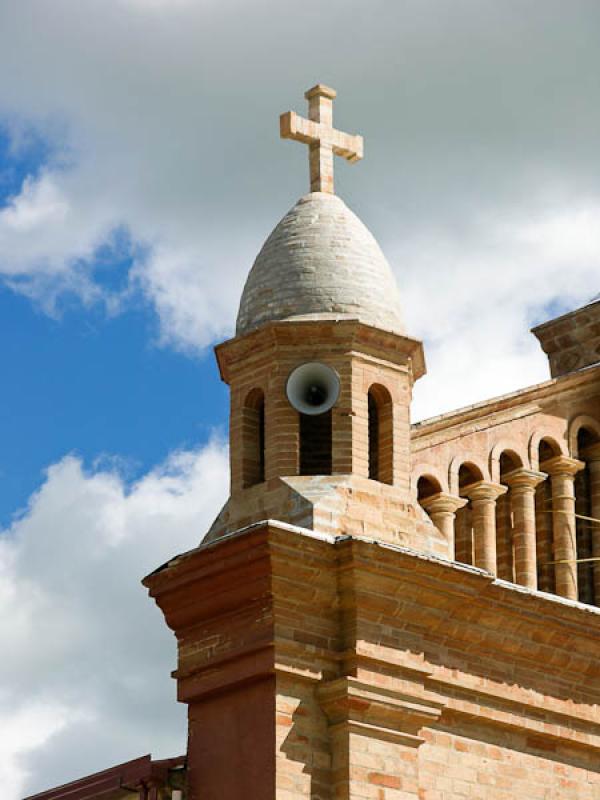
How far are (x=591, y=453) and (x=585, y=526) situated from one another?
800 mm

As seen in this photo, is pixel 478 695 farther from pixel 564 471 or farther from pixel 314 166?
pixel 314 166

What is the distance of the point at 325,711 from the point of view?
61.0 feet

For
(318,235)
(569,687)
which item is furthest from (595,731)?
(318,235)

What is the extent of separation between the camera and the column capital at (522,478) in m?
22.4

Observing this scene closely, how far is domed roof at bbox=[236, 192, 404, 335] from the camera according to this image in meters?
20.1

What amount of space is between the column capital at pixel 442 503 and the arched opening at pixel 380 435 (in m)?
1.65

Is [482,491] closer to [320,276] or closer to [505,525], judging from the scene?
[505,525]

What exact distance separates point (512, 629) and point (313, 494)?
2.32 metres

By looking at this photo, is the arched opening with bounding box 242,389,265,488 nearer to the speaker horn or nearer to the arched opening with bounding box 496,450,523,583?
the speaker horn

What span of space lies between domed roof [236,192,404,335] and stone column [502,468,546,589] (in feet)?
9.01

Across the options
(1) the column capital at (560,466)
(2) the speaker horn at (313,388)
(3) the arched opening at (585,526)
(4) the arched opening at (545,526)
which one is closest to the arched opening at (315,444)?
(2) the speaker horn at (313,388)

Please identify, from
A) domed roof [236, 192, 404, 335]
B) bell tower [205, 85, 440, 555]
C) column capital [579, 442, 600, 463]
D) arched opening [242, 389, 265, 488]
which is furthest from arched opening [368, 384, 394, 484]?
column capital [579, 442, 600, 463]

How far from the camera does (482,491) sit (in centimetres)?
2203

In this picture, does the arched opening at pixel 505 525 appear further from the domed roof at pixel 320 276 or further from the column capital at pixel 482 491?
the domed roof at pixel 320 276
